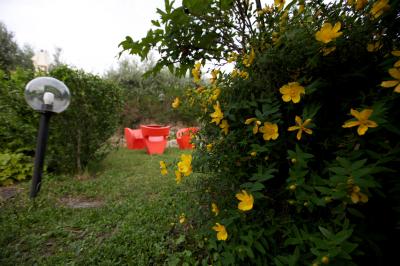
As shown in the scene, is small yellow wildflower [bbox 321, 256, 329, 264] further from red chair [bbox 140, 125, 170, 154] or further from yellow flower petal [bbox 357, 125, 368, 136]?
red chair [bbox 140, 125, 170, 154]

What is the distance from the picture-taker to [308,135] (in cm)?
92

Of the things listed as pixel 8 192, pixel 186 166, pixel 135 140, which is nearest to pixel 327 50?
pixel 186 166

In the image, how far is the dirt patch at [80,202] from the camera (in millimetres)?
2842

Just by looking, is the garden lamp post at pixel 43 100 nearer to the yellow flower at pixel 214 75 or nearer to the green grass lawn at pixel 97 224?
the green grass lawn at pixel 97 224

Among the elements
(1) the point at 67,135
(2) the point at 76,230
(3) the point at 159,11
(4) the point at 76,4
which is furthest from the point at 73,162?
(4) the point at 76,4

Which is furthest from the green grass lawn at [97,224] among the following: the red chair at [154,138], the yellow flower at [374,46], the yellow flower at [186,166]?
the red chair at [154,138]

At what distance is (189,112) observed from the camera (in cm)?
144

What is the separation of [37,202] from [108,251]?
5.43 ft

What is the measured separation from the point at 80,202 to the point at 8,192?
1274 millimetres

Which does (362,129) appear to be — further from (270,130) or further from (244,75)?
(244,75)

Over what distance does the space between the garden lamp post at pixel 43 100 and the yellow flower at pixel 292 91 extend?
3.11m

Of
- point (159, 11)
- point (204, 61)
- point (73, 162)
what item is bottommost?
point (73, 162)

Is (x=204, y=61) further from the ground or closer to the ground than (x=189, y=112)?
further from the ground

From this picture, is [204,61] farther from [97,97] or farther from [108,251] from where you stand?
[97,97]
